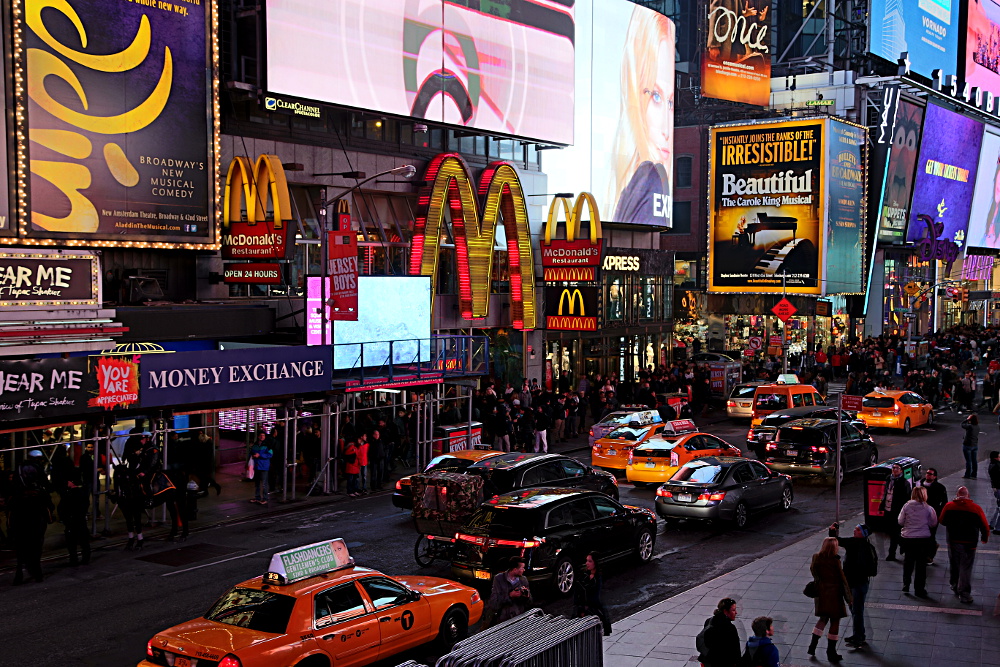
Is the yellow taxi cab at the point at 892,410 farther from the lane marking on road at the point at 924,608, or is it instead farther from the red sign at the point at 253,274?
the lane marking on road at the point at 924,608

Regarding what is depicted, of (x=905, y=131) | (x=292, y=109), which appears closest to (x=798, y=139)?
(x=905, y=131)

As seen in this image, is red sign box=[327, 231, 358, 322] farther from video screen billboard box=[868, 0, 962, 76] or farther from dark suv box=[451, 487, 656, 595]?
video screen billboard box=[868, 0, 962, 76]

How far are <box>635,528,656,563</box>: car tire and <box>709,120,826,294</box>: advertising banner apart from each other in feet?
147

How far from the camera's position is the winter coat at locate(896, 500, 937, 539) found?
15.2 meters

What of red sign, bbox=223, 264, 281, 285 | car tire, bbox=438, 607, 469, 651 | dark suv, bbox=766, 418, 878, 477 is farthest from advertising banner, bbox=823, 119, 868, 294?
car tire, bbox=438, 607, 469, 651

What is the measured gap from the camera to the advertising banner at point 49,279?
24297 millimetres

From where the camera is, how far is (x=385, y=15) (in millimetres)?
34594

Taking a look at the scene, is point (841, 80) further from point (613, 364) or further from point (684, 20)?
point (613, 364)

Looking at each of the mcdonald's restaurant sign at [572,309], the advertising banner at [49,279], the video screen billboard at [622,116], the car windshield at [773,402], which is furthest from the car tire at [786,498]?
the video screen billboard at [622,116]

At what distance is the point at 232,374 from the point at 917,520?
13.9 meters

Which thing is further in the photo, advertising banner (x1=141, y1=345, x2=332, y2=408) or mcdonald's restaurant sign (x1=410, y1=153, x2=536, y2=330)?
mcdonald's restaurant sign (x1=410, y1=153, x2=536, y2=330)

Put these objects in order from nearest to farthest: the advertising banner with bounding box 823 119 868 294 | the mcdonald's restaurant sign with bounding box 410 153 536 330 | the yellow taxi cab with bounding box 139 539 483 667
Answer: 1. the yellow taxi cab with bounding box 139 539 483 667
2. the mcdonald's restaurant sign with bounding box 410 153 536 330
3. the advertising banner with bounding box 823 119 868 294

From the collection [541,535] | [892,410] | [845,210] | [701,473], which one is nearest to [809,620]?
[541,535]

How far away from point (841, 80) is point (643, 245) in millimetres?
27664
